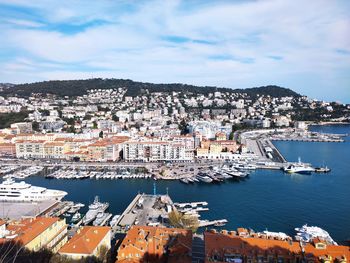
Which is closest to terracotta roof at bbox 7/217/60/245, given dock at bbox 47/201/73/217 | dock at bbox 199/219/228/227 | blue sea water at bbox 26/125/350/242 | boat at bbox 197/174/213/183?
dock at bbox 47/201/73/217

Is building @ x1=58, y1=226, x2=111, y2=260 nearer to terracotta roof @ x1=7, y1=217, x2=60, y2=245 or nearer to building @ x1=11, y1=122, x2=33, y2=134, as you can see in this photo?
terracotta roof @ x1=7, y1=217, x2=60, y2=245

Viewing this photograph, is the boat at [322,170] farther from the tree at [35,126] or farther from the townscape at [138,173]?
the tree at [35,126]

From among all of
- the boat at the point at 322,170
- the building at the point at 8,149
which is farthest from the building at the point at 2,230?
the building at the point at 8,149

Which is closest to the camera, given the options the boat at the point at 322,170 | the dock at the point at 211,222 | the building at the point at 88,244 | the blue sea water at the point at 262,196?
the building at the point at 88,244

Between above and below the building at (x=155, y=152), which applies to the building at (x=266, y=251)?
above

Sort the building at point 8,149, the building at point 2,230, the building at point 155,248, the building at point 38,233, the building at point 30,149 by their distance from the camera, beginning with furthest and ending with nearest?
1. the building at point 8,149
2. the building at point 30,149
3. the building at point 2,230
4. the building at point 38,233
5. the building at point 155,248

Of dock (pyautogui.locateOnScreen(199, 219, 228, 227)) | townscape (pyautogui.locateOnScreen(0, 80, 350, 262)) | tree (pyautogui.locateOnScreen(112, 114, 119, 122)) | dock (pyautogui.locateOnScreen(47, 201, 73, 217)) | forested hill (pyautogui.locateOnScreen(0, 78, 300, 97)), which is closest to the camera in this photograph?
townscape (pyautogui.locateOnScreen(0, 80, 350, 262))

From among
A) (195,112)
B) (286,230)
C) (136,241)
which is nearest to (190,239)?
(136,241)
